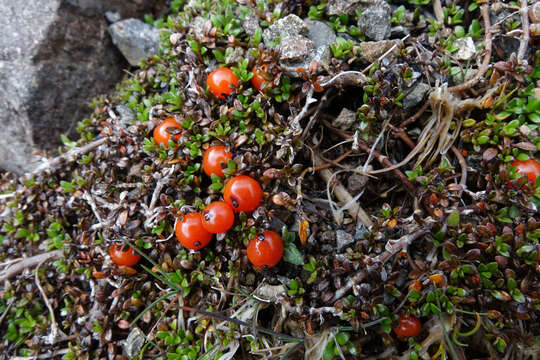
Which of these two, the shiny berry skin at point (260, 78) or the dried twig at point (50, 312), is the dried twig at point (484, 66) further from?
the dried twig at point (50, 312)

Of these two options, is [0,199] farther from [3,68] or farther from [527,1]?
[527,1]

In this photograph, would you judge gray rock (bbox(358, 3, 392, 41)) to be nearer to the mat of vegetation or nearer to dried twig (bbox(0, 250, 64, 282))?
the mat of vegetation

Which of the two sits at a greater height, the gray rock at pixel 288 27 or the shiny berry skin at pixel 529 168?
the gray rock at pixel 288 27

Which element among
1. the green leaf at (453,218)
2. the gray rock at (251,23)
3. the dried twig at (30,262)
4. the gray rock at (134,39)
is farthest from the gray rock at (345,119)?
the dried twig at (30,262)

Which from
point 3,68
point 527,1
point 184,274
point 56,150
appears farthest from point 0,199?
point 527,1

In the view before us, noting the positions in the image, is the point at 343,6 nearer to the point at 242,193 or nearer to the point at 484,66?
the point at 484,66

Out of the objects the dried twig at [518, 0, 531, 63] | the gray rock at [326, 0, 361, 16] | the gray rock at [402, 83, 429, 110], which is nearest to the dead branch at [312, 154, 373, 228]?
the gray rock at [402, 83, 429, 110]
